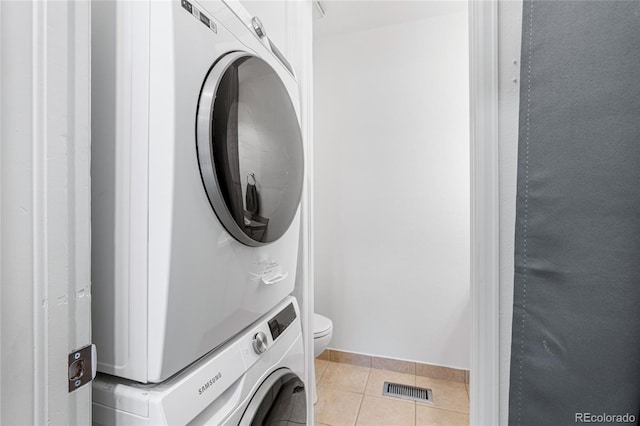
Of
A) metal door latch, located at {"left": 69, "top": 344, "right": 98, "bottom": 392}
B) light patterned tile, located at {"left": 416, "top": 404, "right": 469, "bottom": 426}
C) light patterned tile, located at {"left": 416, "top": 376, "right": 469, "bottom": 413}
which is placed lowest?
light patterned tile, located at {"left": 416, "top": 404, "right": 469, "bottom": 426}

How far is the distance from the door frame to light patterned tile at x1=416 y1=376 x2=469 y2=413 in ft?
4.41

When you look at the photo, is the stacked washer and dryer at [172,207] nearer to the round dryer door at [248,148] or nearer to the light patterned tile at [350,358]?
the round dryer door at [248,148]

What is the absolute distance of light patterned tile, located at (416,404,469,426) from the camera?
166 centimetres

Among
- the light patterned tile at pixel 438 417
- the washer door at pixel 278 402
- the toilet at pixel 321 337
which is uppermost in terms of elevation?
the washer door at pixel 278 402

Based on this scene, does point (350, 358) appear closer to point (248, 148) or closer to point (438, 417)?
point (438, 417)

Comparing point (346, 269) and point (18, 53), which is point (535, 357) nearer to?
point (18, 53)

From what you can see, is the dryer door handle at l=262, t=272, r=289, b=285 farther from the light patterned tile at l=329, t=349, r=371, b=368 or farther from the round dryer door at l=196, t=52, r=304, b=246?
the light patterned tile at l=329, t=349, r=371, b=368

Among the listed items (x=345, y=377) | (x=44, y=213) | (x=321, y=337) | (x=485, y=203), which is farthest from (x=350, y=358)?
(x=44, y=213)

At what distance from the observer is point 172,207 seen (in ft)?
1.86

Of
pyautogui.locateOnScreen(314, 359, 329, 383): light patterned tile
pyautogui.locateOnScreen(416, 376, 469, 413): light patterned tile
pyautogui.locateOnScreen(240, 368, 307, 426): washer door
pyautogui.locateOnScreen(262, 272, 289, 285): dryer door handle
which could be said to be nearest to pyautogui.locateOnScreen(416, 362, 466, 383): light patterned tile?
pyautogui.locateOnScreen(416, 376, 469, 413): light patterned tile

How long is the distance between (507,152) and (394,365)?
1.94 metres

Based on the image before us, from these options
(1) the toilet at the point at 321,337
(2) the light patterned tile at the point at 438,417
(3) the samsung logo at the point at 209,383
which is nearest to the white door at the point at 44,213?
(3) the samsung logo at the point at 209,383

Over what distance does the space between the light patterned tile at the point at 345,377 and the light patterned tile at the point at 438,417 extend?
39 centimetres

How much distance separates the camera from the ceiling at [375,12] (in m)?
1.96
